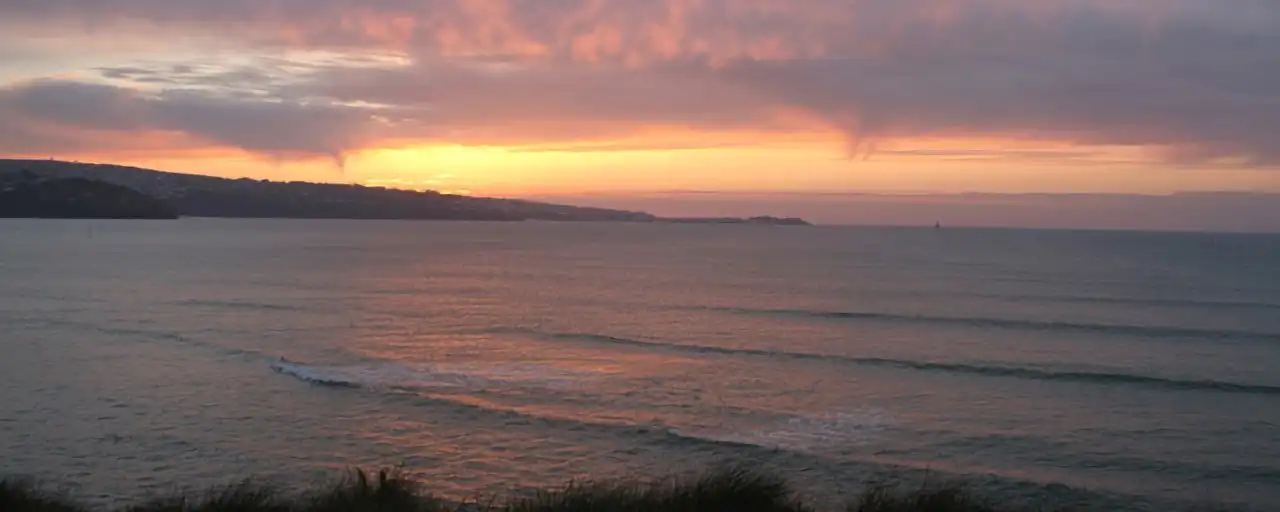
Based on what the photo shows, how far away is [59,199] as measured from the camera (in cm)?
19388

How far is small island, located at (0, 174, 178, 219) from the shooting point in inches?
7623

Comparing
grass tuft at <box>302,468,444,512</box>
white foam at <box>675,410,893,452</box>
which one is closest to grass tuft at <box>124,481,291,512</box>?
grass tuft at <box>302,468,444,512</box>

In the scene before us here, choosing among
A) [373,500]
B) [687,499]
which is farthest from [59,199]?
[687,499]

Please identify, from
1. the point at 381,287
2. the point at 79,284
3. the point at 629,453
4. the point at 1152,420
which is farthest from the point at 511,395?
the point at 79,284

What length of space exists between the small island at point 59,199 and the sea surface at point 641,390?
167m

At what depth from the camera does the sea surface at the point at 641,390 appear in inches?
654

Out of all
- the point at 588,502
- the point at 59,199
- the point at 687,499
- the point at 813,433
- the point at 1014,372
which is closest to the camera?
the point at 588,502

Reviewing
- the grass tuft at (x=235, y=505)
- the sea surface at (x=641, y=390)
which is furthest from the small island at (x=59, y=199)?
the grass tuft at (x=235, y=505)

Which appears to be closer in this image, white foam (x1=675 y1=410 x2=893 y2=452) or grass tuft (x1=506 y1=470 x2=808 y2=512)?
grass tuft (x1=506 y1=470 x2=808 y2=512)

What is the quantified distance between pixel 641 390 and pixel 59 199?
207252mm

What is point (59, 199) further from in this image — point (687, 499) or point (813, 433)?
point (687, 499)

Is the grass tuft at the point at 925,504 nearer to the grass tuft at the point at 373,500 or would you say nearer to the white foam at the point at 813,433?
the grass tuft at the point at 373,500

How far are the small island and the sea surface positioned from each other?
548 feet

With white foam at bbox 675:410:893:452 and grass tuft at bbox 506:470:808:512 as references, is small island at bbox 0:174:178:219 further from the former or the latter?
grass tuft at bbox 506:470:808:512
